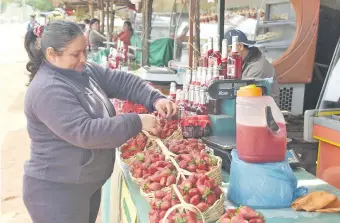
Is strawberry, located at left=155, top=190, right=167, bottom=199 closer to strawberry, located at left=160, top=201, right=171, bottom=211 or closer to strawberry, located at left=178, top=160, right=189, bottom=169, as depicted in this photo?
strawberry, located at left=160, top=201, right=171, bottom=211

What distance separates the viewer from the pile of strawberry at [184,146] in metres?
2.15

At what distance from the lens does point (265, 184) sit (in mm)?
Answer: 1836

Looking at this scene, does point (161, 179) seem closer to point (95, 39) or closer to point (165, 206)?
point (165, 206)

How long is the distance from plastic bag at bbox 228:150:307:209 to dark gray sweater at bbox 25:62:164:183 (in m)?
0.54

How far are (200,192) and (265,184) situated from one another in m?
0.38

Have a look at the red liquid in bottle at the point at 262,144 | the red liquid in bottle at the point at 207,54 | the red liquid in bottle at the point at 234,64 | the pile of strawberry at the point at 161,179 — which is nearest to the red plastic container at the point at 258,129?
the red liquid in bottle at the point at 262,144

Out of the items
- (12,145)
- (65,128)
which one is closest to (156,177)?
(65,128)

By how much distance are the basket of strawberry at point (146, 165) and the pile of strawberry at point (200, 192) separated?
284mm

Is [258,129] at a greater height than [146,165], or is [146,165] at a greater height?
[258,129]

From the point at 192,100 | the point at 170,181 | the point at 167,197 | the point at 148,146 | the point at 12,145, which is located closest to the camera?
the point at 167,197

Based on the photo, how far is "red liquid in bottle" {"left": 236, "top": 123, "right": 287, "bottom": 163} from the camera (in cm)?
184

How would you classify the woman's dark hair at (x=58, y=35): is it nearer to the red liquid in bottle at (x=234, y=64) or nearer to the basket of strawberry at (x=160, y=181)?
the basket of strawberry at (x=160, y=181)

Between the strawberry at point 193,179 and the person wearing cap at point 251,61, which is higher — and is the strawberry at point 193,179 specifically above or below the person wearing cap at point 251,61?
below

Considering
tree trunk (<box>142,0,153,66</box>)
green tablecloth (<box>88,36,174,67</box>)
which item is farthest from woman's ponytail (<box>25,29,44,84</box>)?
green tablecloth (<box>88,36,174,67</box>)
